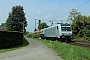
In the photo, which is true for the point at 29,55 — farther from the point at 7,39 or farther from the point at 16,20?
the point at 16,20

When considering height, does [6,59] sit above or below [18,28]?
below

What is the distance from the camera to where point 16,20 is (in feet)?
267

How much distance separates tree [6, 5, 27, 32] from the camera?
78.4 meters

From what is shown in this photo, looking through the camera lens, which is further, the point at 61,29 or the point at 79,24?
the point at 79,24

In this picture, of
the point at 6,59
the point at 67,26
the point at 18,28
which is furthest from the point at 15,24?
the point at 6,59

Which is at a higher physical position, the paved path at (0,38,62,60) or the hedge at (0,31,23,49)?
the hedge at (0,31,23,49)

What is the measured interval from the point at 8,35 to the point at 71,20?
5012 cm

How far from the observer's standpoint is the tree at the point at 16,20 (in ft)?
257

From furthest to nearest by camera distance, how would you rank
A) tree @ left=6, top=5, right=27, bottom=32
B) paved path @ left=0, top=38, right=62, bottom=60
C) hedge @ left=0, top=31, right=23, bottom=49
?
tree @ left=6, top=5, right=27, bottom=32 → hedge @ left=0, top=31, right=23, bottom=49 → paved path @ left=0, top=38, right=62, bottom=60

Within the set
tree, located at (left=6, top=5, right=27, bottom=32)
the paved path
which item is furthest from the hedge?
tree, located at (left=6, top=5, right=27, bottom=32)

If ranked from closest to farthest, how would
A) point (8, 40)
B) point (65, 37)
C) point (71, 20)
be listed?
point (8, 40) < point (65, 37) < point (71, 20)

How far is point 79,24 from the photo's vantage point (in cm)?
6738

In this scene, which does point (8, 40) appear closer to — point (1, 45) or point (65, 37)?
point (1, 45)

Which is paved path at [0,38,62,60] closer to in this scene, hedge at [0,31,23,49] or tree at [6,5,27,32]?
hedge at [0,31,23,49]
